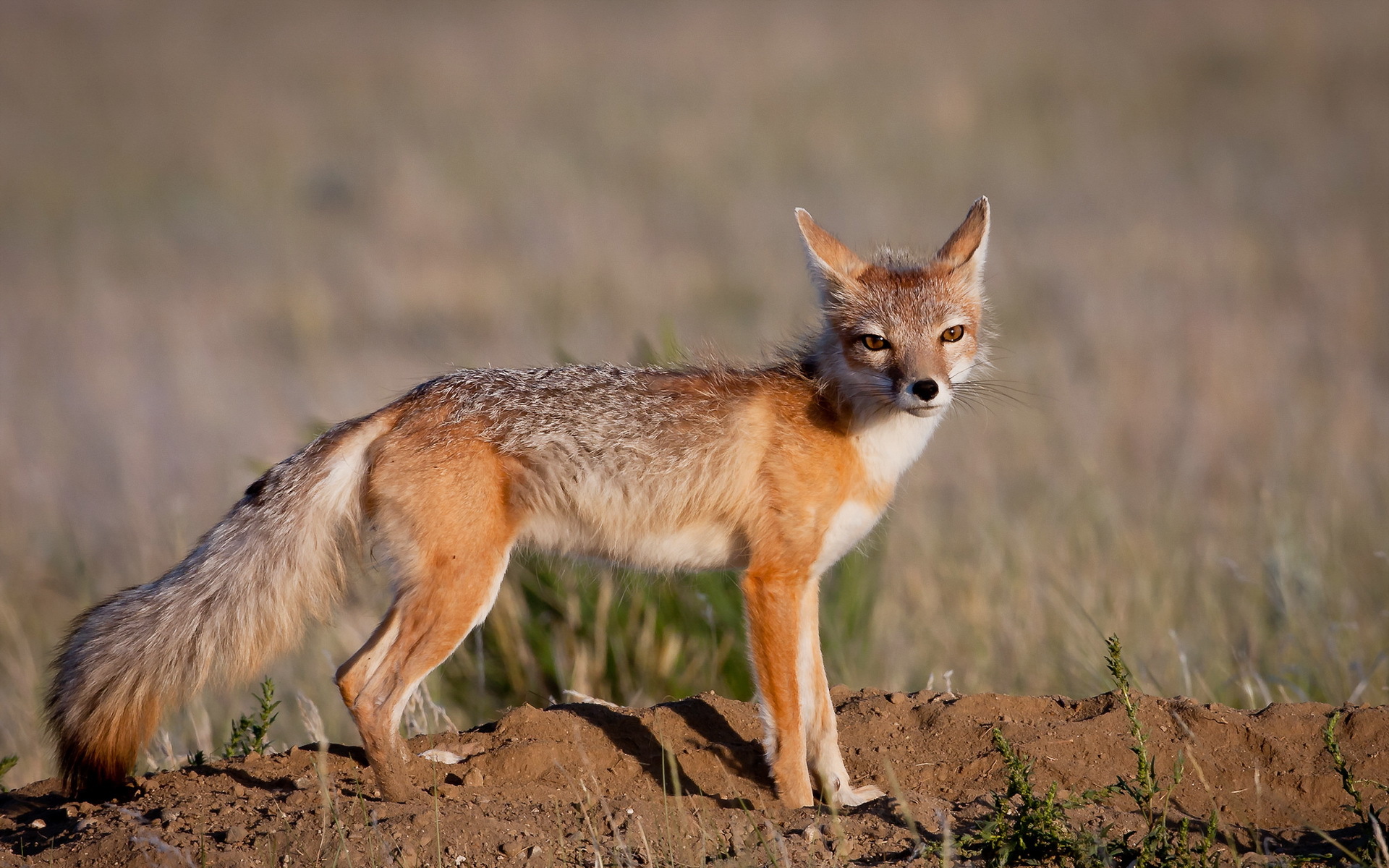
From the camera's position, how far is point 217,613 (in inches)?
180

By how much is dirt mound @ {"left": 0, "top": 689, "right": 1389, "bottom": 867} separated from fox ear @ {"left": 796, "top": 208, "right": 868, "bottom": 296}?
183cm

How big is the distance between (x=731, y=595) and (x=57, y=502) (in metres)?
7.54

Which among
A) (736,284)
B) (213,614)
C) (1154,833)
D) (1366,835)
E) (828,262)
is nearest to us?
(1154,833)

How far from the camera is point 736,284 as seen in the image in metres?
18.8

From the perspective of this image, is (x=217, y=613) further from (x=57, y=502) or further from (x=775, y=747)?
(x=57, y=502)

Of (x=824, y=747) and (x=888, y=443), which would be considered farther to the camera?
(x=888, y=443)

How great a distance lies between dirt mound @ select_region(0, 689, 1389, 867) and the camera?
3.81 meters

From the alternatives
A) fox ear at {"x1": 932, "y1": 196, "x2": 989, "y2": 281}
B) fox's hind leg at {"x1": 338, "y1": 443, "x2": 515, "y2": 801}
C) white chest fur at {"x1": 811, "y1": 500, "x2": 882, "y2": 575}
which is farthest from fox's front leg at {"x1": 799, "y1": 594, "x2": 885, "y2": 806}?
fox ear at {"x1": 932, "y1": 196, "x2": 989, "y2": 281}

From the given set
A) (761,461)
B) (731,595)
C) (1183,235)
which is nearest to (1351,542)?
(731,595)

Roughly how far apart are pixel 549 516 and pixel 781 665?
112cm

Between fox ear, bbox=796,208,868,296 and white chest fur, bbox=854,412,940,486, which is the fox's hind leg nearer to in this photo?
white chest fur, bbox=854,412,940,486

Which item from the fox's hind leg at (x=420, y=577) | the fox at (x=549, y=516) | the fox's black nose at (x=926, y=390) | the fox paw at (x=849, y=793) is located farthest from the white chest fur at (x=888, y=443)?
the fox's hind leg at (x=420, y=577)

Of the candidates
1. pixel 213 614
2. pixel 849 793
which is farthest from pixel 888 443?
pixel 213 614

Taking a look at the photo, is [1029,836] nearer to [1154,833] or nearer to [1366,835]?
[1154,833]
